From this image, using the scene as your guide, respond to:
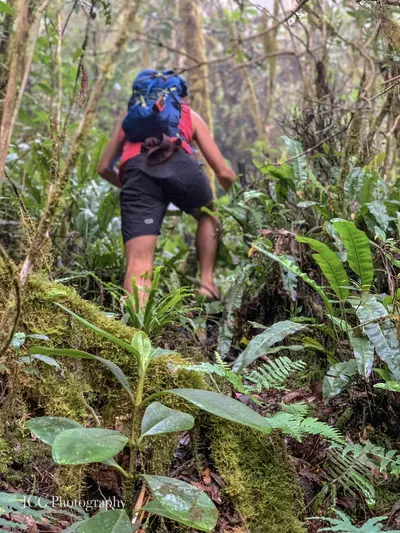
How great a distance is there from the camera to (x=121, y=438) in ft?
4.90

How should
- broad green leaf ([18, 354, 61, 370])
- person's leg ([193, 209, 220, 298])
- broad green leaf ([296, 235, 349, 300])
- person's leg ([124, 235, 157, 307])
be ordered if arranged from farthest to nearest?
person's leg ([193, 209, 220, 298]), person's leg ([124, 235, 157, 307]), broad green leaf ([296, 235, 349, 300]), broad green leaf ([18, 354, 61, 370])

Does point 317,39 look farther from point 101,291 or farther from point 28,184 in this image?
point 101,291

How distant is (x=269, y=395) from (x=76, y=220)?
253cm

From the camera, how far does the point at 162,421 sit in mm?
1585

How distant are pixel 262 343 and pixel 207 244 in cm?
223

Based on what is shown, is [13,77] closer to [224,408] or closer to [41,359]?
[41,359]

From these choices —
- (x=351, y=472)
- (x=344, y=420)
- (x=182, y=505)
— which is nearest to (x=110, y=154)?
(x=344, y=420)

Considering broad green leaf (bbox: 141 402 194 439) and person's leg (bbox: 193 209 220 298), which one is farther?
person's leg (bbox: 193 209 220 298)

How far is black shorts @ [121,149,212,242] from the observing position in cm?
408

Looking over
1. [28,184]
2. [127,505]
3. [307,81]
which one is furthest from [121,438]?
[307,81]

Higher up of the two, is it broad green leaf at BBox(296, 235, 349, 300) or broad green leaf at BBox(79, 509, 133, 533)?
broad green leaf at BBox(296, 235, 349, 300)

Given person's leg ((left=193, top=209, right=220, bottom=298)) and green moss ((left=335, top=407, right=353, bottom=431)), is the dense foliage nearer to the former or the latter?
green moss ((left=335, top=407, right=353, bottom=431))

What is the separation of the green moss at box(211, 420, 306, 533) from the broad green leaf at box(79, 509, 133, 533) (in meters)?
0.57

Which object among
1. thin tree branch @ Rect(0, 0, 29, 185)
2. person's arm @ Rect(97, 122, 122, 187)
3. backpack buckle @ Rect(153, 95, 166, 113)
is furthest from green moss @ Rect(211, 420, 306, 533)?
person's arm @ Rect(97, 122, 122, 187)
